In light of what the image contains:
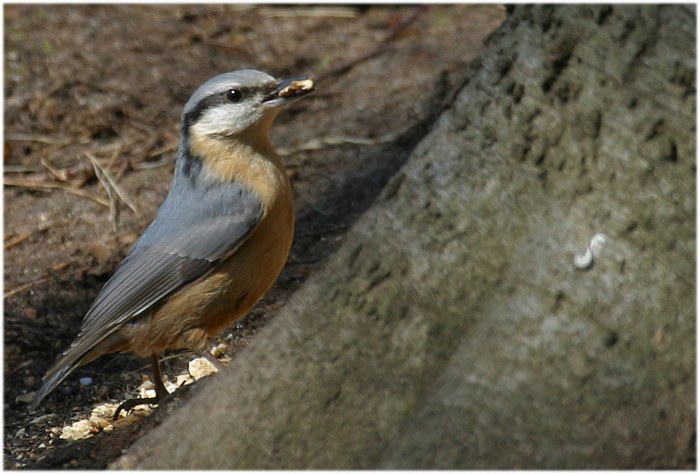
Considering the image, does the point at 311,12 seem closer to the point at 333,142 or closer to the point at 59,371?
the point at 333,142

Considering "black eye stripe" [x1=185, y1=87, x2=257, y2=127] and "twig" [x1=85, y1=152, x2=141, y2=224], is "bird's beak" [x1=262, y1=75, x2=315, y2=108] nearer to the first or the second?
"black eye stripe" [x1=185, y1=87, x2=257, y2=127]

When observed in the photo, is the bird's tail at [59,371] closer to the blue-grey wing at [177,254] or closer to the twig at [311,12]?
the blue-grey wing at [177,254]

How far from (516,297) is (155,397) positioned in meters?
1.90

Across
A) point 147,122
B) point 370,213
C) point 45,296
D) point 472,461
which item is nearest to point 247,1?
point 147,122

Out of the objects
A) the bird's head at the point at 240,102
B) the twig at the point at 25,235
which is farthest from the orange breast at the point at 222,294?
the twig at the point at 25,235

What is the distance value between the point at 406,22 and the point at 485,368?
4904 millimetres

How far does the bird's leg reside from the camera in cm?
422

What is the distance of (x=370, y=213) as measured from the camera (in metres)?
3.19

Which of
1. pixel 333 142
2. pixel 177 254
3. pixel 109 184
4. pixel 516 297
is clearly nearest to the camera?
pixel 516 297

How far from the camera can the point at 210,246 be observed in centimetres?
421

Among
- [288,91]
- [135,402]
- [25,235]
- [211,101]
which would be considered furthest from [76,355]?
[25,235]

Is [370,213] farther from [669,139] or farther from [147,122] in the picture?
[147,122]

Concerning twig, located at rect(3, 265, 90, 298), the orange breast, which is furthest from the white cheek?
twig, located at rect(3, 265, 90, 298)

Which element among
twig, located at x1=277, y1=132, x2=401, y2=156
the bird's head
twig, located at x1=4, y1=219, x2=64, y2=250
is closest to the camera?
the bird's head
